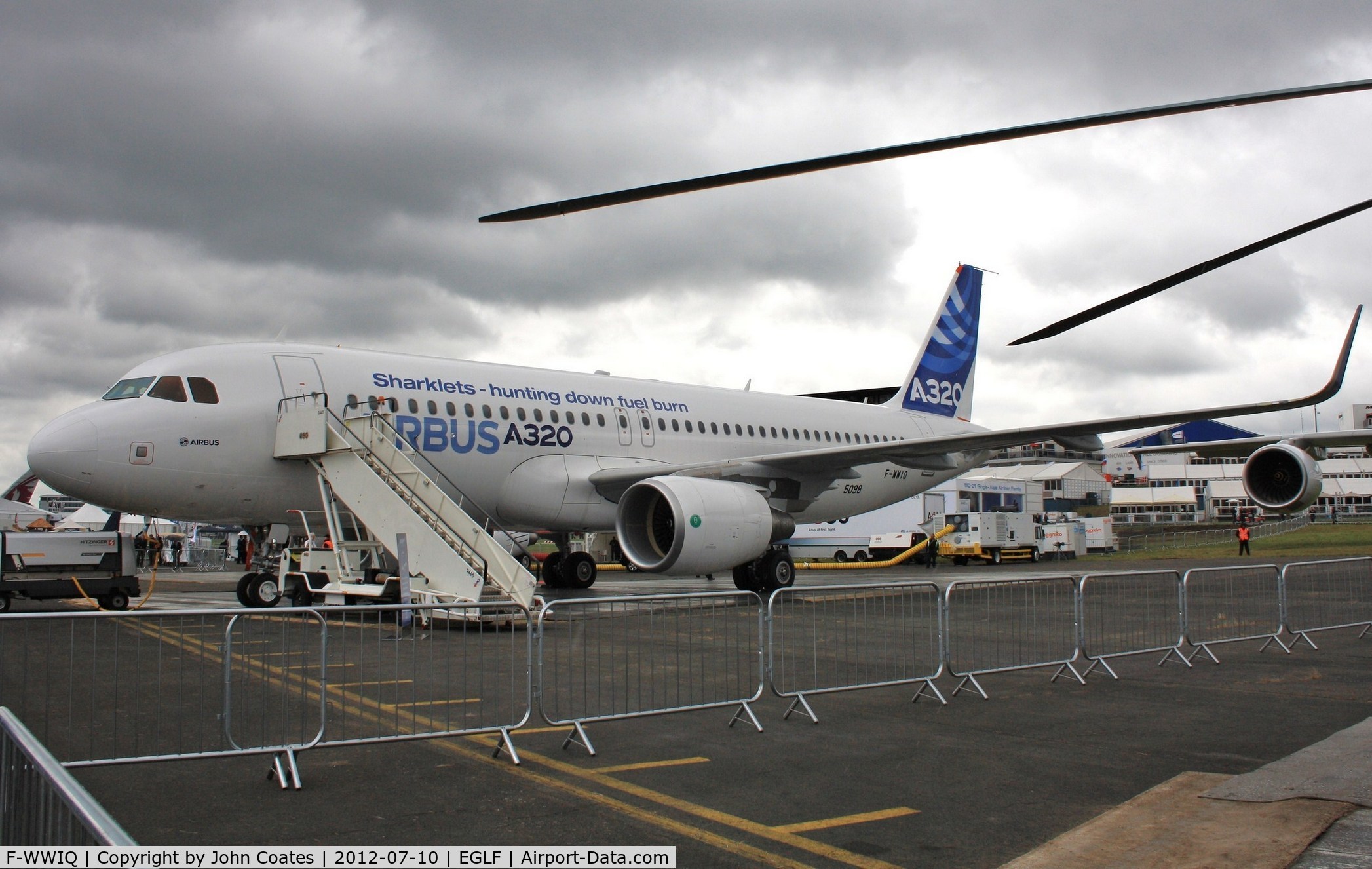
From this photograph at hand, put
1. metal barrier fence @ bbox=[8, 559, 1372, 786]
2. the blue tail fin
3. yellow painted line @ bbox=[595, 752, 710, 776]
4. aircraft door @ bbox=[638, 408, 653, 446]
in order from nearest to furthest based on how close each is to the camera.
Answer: yellow painted line @ bbox=[595, 752, 710, 776], metal barrier fence @ bbox=[8, 559, 1372, 786], aircraft door @ bbox=[638, 408, 653, 446], the blue tail fin

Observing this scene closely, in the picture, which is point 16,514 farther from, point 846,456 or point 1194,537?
point 1194,537

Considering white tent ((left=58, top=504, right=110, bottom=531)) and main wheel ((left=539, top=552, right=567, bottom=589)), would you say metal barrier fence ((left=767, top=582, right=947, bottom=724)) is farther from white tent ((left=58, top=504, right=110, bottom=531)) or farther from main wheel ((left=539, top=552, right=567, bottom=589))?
white tent ((left=58, top=504, right=110, bottom=531))

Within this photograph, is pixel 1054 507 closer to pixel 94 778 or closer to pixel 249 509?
pixel 249 509

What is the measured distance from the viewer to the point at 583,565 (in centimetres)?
2075

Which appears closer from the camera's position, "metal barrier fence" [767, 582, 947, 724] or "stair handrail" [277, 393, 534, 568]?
"metal barrier fence" [767, 582, 947, 724]

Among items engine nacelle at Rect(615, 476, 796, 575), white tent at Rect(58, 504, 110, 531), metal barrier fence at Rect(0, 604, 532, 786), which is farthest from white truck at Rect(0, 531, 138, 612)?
white tent at Rect(58, 504, 110, 531)

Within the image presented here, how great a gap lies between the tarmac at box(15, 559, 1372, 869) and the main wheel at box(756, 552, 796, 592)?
1027cm

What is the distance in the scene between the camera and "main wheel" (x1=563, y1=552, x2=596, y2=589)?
20641 millimetres

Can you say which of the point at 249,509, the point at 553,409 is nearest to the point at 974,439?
the point at 553,409

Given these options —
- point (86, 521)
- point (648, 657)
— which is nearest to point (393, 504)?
point (648, 657)

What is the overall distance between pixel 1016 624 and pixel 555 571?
1266cm

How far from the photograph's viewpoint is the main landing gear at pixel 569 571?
813 inches

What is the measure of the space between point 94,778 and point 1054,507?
249ft

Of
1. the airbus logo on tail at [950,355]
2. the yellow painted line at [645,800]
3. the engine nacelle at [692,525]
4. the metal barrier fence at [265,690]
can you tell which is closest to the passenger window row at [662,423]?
the airbus logo on tail at [950,355]
